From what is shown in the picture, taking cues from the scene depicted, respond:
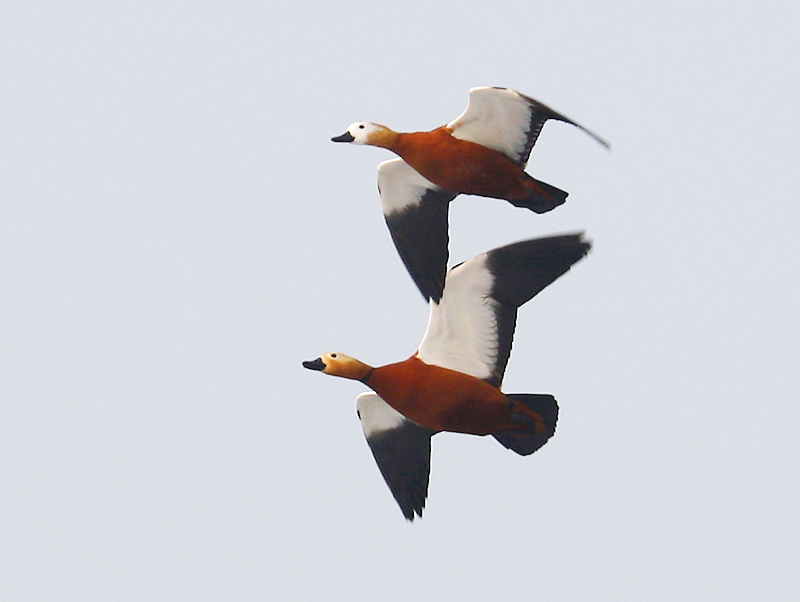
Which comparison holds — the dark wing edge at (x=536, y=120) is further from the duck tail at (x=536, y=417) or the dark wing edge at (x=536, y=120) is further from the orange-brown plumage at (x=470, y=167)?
the duck tail at (x=536, y=417)

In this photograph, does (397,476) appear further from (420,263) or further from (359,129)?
(359,129)

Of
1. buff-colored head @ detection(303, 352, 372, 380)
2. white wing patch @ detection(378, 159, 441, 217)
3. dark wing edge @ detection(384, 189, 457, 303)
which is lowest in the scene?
buff-colored head @ detection(303, 352, 372, 380)

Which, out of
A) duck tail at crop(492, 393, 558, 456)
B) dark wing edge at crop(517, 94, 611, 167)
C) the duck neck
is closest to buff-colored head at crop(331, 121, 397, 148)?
the duck neck

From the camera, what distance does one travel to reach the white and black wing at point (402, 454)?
45.2 ft

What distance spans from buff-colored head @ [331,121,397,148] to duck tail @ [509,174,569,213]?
44.7 inches

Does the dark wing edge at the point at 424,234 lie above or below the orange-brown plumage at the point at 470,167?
below

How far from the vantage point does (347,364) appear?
13148mm

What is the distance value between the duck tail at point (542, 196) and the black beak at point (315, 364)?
1922 millimetres

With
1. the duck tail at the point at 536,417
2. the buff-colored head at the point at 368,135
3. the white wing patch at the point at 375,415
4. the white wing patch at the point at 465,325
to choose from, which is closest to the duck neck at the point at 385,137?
the buff-colored head at the point at 368,135

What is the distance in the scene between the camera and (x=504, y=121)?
13.2 m

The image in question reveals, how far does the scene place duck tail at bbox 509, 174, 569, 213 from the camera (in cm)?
1323

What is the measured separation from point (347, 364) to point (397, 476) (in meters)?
1.18

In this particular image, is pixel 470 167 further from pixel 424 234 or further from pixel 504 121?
pixel 424 234

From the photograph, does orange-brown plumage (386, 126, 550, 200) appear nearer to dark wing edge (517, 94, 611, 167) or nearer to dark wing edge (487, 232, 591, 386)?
dark wing edge (517, 94, 611, 167)
